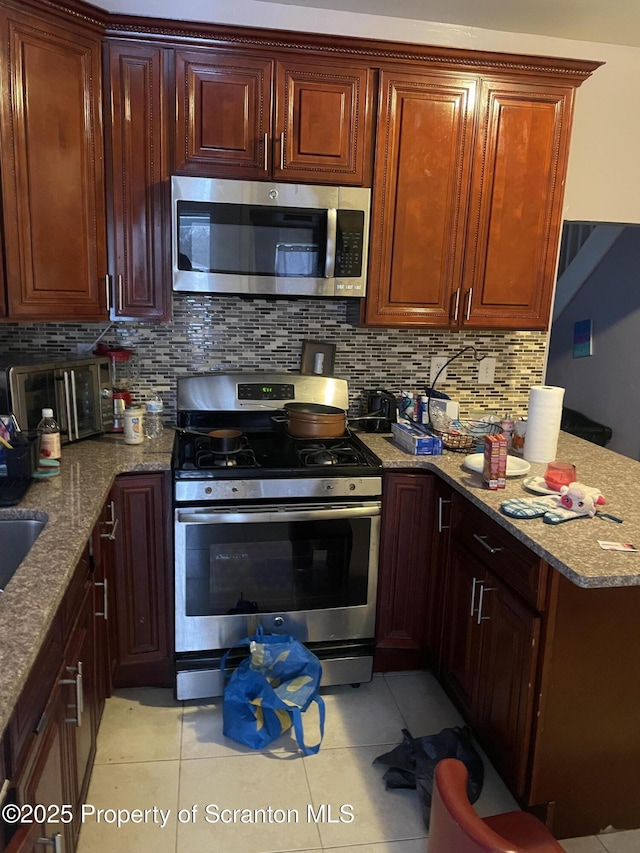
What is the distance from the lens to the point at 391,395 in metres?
2.75

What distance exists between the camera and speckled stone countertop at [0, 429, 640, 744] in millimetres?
1154

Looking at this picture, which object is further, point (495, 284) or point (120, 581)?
point (495, 284)

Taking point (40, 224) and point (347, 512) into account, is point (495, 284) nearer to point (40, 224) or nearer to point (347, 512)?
point (347, 512)

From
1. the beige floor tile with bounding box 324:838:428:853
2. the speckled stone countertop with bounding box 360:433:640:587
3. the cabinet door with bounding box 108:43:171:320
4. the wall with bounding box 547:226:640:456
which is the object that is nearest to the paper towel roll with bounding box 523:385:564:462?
the speckled stone countertop with bounding box 360:433:640:587

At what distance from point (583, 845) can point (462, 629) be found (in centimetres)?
67

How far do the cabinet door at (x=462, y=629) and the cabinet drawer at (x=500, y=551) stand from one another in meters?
0.05

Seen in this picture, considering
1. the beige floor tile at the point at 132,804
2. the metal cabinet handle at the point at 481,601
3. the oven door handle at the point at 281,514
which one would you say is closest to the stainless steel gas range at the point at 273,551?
the oven door handle at the point at 281,514

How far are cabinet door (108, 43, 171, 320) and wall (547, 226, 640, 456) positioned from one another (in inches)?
104

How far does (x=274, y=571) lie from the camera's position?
2.28 m

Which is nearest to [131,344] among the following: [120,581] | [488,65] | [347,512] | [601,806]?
[120,581]

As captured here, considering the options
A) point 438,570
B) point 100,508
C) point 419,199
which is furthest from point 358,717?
point 419,199

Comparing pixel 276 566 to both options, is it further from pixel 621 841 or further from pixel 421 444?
pixel 621 841

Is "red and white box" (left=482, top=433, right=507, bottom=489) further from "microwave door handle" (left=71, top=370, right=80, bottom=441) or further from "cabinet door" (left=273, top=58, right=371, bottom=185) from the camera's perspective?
"microwave door handle" (left=71, top=370, right=80, bottom=441)

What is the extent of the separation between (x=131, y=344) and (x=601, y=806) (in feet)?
7.41
